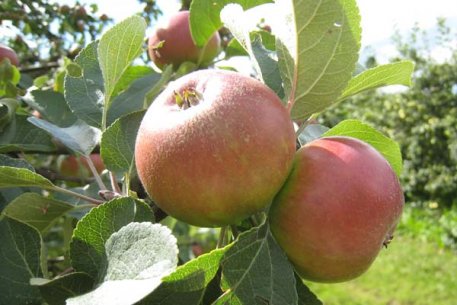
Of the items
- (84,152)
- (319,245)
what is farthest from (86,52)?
(319,245)

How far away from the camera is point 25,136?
940mm

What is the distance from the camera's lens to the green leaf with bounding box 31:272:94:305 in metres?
0.55

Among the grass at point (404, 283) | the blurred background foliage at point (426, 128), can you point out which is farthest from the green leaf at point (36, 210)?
the blurred background foliage at point (426, 128)

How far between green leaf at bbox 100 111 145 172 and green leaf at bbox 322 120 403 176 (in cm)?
28

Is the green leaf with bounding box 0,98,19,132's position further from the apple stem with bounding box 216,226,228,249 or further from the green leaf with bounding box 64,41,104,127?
the apple stem with bounding box 216,226,228,249

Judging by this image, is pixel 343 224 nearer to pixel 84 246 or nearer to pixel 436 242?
pixel 84 246

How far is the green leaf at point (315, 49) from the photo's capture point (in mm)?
599

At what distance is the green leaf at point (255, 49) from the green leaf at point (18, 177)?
32 cm

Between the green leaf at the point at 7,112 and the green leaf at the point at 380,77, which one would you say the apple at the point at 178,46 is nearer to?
the green leaf at the point at 7,112

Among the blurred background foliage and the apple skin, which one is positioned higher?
the apple skin

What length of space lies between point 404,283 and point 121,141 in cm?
448

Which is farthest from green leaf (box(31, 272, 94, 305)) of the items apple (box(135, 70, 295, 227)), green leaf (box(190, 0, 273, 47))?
green leaf (box(190, 0, 273, 47))

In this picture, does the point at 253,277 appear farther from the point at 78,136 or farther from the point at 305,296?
the point at 78,136

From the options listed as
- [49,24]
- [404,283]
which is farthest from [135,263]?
[404,283]
